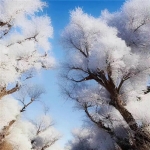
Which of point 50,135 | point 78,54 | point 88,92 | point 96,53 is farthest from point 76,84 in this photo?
point 50,135

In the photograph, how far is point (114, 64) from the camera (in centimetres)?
1248

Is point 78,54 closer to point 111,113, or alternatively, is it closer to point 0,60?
point 111,113

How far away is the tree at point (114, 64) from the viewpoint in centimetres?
1265

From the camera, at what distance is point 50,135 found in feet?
101

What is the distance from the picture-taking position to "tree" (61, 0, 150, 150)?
1265 centimetres

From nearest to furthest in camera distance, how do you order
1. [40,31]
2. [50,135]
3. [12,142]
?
1. [40,31]
2. [12,142]
3. [50,135]

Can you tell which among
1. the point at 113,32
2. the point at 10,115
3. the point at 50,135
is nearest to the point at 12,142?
the point at 10,115

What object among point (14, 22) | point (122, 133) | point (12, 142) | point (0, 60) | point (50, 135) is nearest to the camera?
point (0, 60)

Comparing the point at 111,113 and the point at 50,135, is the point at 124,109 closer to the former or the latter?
the point at 111,113

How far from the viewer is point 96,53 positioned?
41.5 ft

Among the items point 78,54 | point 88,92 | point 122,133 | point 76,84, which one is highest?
point 78,54

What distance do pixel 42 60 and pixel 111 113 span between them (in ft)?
18.4

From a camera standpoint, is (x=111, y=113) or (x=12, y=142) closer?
(x=111, y=113)

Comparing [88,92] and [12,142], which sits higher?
[12,142]
